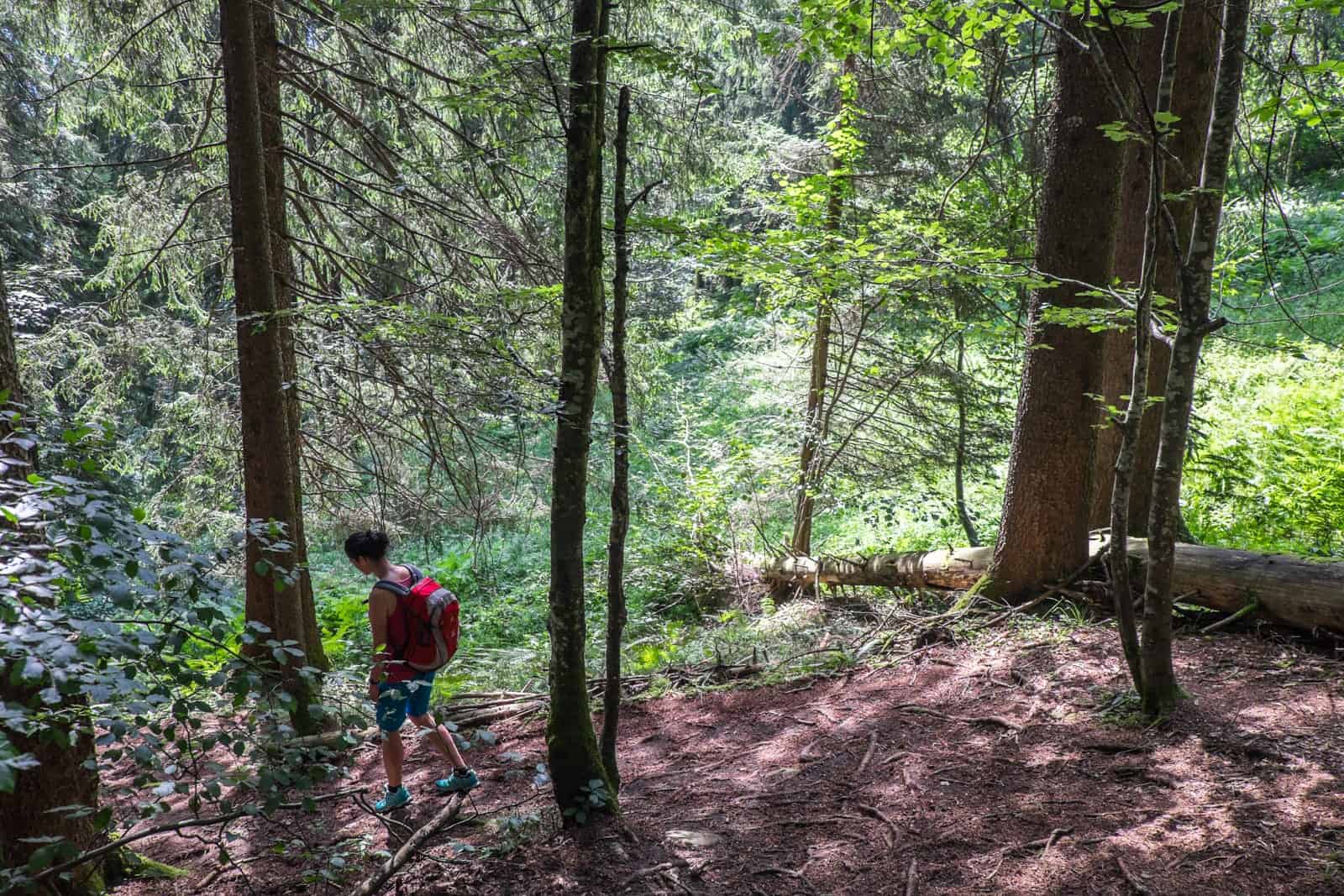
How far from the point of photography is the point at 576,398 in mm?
3863

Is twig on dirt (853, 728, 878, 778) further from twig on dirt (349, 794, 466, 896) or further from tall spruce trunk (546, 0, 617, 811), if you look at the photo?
twig on dirt (349, 794, 466, 896)

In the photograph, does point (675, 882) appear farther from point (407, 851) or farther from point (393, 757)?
point (393, 757)

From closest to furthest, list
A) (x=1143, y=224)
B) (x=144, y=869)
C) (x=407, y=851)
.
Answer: (x=407, y=851)
(x=144, y=869)
(x=1143, y=224)

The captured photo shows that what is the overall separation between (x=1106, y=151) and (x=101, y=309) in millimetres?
8560

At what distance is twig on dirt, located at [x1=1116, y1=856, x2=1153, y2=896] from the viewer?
9.98ft

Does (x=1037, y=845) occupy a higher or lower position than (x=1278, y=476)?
lower

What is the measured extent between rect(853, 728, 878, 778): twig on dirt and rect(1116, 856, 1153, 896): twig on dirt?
5.25 ft

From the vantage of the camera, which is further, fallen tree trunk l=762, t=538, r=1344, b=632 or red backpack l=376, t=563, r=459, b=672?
fallen tree trunk l=762, t=538, r=1344, b=632

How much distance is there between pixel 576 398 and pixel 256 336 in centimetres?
339

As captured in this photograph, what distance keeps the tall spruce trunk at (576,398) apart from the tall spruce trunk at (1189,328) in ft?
9.18

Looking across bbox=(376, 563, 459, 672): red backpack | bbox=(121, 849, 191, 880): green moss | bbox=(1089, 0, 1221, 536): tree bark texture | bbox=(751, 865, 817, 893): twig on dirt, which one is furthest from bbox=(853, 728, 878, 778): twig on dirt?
bbox=(121, 849, 191, 880): green moss

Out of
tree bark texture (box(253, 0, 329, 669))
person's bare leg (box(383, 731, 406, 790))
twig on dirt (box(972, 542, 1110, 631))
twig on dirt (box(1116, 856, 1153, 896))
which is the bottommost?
person's bare leg (box(383, 731, 406, 790))

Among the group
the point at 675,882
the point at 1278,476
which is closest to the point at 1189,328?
the point at 675,882

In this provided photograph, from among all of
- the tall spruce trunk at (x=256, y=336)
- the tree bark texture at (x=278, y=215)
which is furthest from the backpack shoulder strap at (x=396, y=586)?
the tree bark texture at (x=278, y=215)
